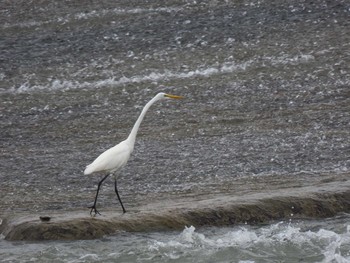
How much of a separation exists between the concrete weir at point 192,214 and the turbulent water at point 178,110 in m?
0.19

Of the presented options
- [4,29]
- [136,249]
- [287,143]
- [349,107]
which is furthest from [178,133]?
[4,29]

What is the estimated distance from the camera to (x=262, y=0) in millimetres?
22500

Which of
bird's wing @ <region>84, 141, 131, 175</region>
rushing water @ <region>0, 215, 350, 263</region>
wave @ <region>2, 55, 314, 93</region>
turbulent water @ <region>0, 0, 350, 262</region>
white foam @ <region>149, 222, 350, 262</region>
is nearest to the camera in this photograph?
rushing water @ <region>0, 215, 350, 263</region>

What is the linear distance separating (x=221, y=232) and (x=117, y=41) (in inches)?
447

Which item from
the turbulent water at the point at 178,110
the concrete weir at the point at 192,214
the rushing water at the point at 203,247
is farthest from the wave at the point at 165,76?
the rushing water at the point at 203,247

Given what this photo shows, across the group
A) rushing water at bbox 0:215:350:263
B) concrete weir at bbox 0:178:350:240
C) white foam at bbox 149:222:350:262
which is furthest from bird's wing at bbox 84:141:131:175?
white foam at bbox 149:222:350:262

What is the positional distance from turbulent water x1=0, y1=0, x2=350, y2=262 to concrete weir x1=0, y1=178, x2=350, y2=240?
189 millimetres

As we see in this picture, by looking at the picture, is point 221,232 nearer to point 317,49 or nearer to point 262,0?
point 317,49

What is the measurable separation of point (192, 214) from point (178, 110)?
696cm

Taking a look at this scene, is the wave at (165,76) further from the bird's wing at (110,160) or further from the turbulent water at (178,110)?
the bird's wing at (110,160)

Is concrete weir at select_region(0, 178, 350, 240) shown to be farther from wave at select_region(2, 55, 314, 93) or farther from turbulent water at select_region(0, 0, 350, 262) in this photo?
wave at select_region(2, 55, 314, 93)

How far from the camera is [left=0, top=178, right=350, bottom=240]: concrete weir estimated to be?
10812 millimetres

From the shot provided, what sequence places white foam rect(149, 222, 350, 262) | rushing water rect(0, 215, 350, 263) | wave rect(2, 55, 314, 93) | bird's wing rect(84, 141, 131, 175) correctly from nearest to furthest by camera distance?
rushing water rect(0, 215, 350, 263), white foam rect(149, 222, 350, 262), bird's wing rect(84, 141, 131, 175), wave rect(2, 55, 314, 93)

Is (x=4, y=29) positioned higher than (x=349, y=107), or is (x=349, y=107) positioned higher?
(x=4, y=29)
